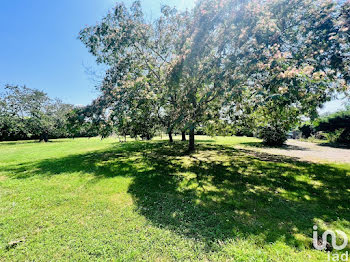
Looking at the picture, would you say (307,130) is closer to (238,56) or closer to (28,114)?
(238,56)

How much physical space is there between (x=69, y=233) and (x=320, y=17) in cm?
850

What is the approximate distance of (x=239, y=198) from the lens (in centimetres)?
407

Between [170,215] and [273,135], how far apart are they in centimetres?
1370

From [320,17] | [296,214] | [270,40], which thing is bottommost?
[296,214]

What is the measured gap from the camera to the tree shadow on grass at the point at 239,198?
286 cm

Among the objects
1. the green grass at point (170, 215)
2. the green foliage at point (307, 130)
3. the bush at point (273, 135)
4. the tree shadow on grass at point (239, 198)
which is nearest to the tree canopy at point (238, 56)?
the tree shadow on grass at point (239, 198)

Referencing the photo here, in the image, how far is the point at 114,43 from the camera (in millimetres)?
7137

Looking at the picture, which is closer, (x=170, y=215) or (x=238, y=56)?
(x=170, y=215)

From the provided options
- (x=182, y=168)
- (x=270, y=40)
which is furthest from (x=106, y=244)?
(x=270, y=40)

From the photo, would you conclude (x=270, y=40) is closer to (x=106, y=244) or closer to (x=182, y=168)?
(x=182, y=168)

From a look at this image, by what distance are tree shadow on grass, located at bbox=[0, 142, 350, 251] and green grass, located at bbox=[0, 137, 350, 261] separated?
0.02 m

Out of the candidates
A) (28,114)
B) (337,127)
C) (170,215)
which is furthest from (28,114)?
(337,127)

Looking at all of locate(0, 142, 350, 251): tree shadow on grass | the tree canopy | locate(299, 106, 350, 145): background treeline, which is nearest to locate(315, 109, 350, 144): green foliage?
locate(299, 106, 350, 145): background treeline

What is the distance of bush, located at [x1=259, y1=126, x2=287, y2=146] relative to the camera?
13.4 metres
